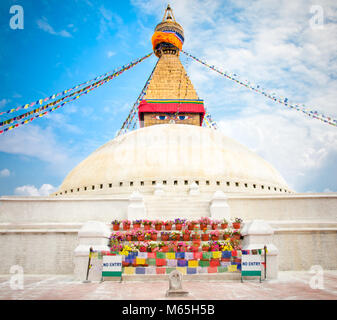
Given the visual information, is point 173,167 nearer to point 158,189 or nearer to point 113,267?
point 158,189

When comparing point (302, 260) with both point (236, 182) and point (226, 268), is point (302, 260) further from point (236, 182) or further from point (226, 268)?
point (236, 182)

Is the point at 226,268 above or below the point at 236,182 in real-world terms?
below

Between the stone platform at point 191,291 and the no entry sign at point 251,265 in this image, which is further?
the no entry sign at point 251,265

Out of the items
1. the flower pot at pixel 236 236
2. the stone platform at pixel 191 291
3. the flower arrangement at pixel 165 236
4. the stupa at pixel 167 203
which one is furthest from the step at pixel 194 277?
the flower arrangement at pixel 165 236

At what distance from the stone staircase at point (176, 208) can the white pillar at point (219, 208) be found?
0.51m

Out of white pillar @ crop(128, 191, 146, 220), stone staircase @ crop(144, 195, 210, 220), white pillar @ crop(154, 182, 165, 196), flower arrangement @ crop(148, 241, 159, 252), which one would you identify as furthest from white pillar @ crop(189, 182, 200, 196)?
flower arrangement @ crop(148, 241, 159, 252)

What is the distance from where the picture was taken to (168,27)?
35.6m

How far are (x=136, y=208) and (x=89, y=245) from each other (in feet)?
14.5

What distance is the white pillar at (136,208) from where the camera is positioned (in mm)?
13070

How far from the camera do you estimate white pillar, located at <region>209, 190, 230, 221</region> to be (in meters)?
12.9

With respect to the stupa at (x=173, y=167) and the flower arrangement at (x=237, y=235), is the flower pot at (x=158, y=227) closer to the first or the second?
the flower arrangement at (x=237, y=235)
